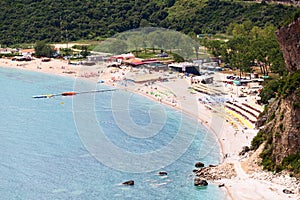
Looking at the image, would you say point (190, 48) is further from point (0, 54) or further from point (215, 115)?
point (0, 54)

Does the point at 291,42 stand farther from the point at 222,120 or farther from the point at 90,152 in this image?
the point at 222,120

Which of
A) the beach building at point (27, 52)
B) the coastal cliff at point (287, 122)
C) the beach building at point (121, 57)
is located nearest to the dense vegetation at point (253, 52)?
the beach building at point (121, 57)

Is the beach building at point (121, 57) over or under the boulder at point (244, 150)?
over

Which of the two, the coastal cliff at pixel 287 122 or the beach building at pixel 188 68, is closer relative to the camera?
the coastal cliff at pixel 287 122

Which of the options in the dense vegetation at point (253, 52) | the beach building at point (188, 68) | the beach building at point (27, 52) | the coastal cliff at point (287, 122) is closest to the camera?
the coastal cliff at point (287, 122)

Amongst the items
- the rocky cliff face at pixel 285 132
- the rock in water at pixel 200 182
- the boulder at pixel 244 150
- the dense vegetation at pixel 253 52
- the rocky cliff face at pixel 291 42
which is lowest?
the rock in water at pixel 200 182

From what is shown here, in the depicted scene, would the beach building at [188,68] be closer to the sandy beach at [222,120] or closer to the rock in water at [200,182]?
the sandy beach at [222,120]

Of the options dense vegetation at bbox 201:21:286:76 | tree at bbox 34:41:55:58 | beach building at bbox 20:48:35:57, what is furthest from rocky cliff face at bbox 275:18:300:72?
beach building at bbox 20:48:35:57

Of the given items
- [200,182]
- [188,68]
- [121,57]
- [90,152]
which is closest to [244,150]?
[200,182]
